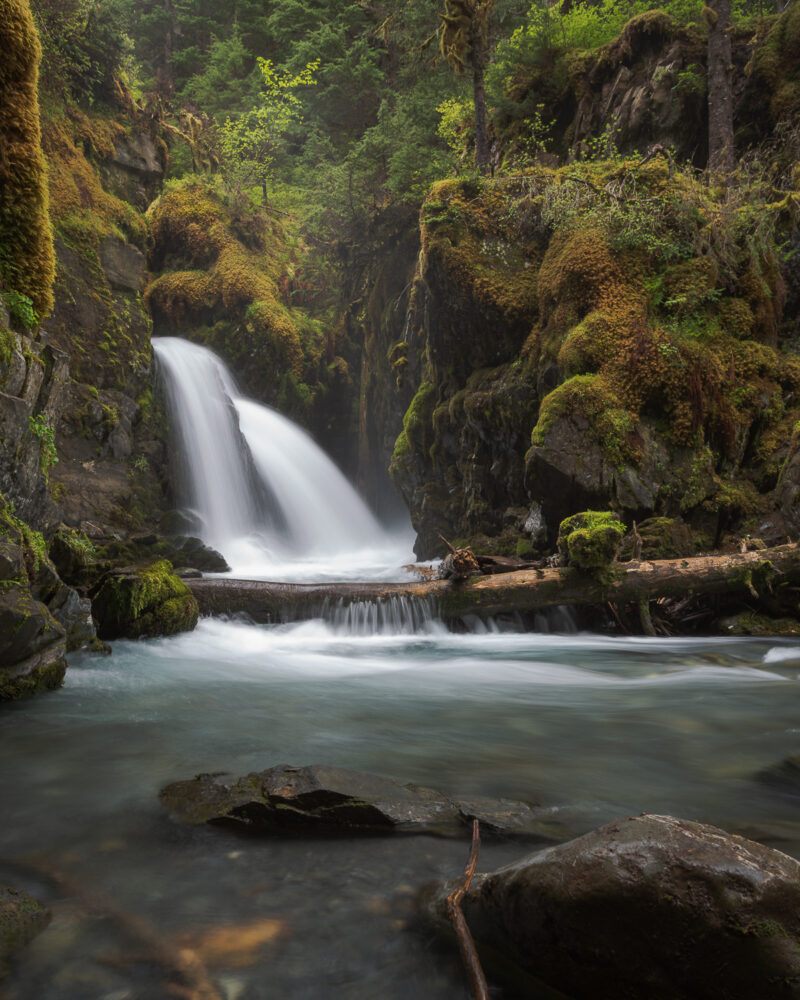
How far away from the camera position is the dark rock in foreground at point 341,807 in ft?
8.63

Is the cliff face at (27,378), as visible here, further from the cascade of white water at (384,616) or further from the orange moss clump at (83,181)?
the orange moss clump at (83,181)

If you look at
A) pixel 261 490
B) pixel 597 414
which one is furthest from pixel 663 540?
pixel 261 490

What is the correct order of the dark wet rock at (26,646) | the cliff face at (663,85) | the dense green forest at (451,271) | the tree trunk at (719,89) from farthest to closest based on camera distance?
1. the cliff face at (663,85)
2. the tree trunk at (719,89)
3. the dense green forest at (451,271)
4. the dark wet rock at (26,646)

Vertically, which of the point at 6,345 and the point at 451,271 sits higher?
the point at 451,271

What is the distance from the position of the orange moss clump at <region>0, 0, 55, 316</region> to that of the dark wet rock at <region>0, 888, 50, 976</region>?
17.6ft

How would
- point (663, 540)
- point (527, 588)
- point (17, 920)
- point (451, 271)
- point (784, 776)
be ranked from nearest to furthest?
1. point (17, 920)
2. point (784, 776)
3. point (527, 588)
4. point (663, 540)
5. point (451, 271)

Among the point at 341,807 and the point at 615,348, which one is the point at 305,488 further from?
the point at 341,807

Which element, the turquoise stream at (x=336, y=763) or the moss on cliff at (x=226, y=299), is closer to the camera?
the turquoise stream at (x=336, y=763)

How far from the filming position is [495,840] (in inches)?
99.0

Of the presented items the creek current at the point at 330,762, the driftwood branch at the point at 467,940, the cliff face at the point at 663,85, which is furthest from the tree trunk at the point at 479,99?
the driftwood branch at the point at 467,940

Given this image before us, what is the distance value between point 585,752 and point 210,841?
2.43m

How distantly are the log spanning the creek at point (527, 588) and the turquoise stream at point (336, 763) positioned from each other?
0.66 m

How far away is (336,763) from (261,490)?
1459 cm

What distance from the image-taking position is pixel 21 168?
18.5 ft
